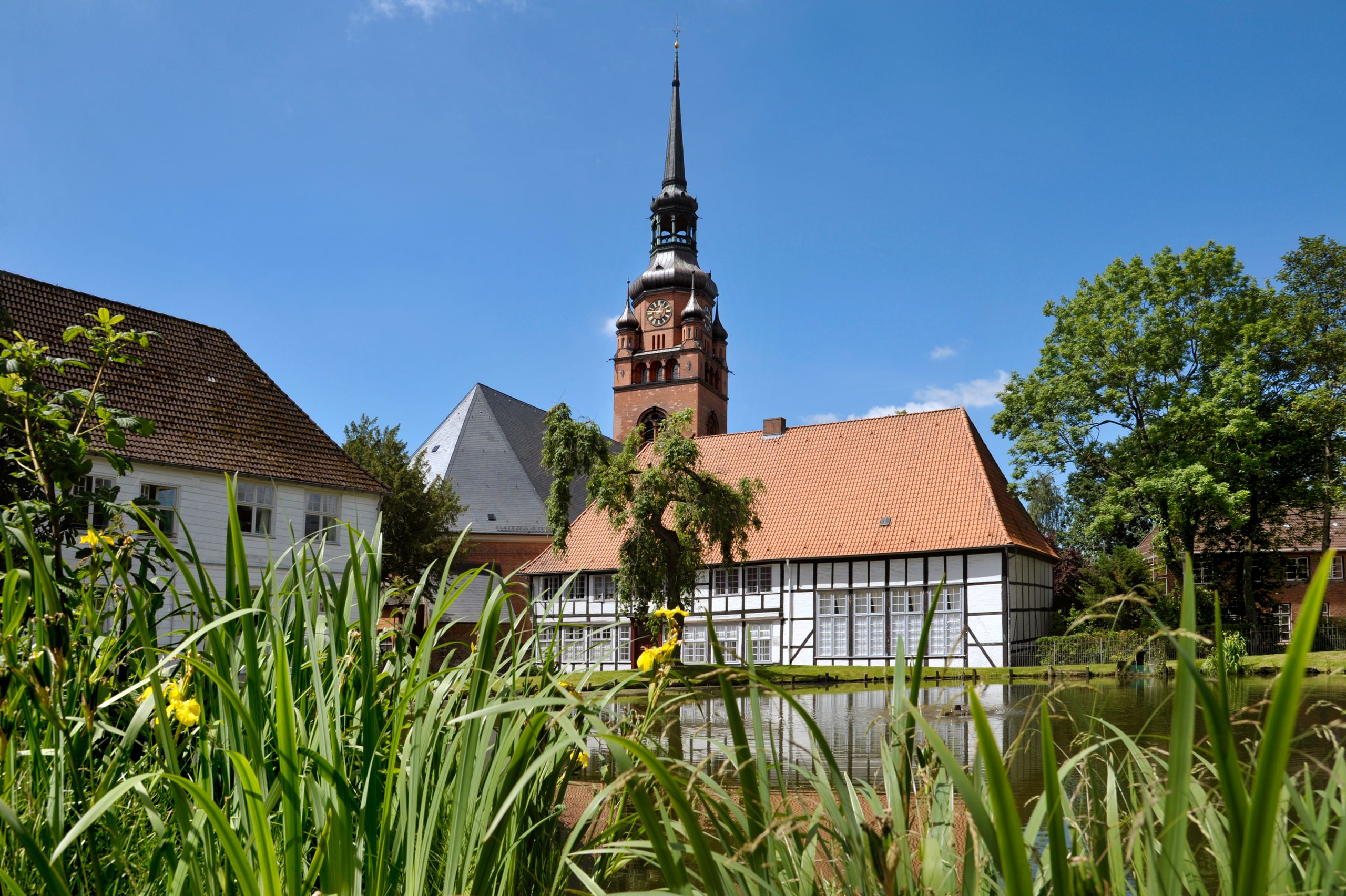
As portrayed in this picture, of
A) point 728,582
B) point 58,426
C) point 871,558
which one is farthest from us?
point 728,582

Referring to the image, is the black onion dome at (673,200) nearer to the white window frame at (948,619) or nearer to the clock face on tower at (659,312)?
the clock face on tower at (659,312)

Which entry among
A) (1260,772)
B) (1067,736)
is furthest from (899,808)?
(1067,736)

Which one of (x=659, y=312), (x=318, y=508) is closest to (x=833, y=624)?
(x=318, y=508)

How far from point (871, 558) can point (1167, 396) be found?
9005 mm

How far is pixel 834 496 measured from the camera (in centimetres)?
3150

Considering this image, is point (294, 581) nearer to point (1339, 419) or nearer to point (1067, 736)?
point (1067, 736)

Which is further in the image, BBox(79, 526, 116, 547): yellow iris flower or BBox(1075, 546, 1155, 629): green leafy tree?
BBox(1075, 546, 1155, 629): green leafy tree

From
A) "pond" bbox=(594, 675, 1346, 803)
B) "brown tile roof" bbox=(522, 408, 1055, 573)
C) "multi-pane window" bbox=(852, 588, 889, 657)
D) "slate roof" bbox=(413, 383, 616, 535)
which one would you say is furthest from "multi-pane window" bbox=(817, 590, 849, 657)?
"slate roof" bbox=(413, 383, 616, 535)

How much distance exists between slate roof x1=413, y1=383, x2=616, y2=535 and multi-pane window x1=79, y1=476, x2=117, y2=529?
70.4 ft

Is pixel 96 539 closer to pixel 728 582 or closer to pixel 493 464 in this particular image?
pixel 728 582

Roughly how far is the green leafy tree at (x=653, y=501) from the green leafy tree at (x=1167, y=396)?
34.1ft

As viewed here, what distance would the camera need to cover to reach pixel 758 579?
30828mm

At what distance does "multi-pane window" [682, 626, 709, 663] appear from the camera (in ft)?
102

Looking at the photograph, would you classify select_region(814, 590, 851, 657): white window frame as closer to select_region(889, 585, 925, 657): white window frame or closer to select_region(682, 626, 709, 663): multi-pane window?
select_region(889, 585, 925, 657): white window frame
